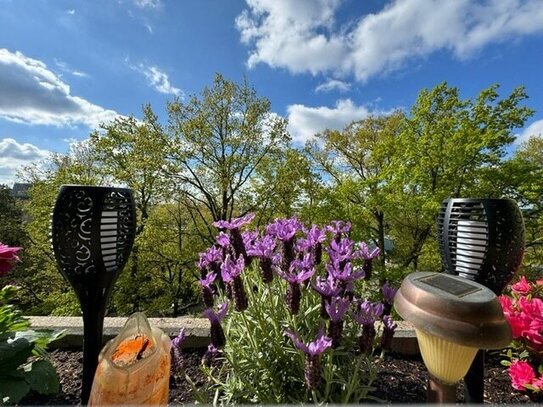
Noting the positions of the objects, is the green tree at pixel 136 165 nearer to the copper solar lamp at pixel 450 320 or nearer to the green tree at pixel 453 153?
the green tree at pixel 453 153

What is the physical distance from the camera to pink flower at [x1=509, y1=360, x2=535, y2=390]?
1.59 meters

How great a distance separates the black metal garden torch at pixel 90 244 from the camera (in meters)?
1.35

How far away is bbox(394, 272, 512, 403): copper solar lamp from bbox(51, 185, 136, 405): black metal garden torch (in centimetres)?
124

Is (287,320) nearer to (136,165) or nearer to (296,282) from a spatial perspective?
(296,282)

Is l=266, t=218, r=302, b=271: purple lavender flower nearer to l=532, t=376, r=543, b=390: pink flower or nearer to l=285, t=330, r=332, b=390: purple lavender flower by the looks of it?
l=285, t=330, r=332, b=390: purple lavender flower

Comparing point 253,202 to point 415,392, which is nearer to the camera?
point 415,392

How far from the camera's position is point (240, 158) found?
1097 cm

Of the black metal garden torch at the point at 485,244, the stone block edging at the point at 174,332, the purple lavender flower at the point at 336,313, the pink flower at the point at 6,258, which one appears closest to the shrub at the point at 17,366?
the pink flower at the point at 6,258

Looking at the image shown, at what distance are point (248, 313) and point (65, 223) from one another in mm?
954

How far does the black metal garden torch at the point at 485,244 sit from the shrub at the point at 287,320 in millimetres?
360

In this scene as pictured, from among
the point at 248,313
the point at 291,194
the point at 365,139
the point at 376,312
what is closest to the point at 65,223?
the point at 248,313

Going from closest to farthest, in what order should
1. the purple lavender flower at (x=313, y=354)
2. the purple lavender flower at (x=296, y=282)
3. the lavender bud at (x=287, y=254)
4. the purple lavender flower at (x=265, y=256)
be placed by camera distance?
the purple lavender flower at (x=313, y=354)
the purple lavender flower at (x=296, y=282)
the purple lavender flower at (x=265, y=256)
the lavender bud at (x=287, y=254)

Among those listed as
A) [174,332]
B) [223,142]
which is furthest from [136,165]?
[174,332]

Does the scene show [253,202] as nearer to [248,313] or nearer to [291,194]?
[291,194]
